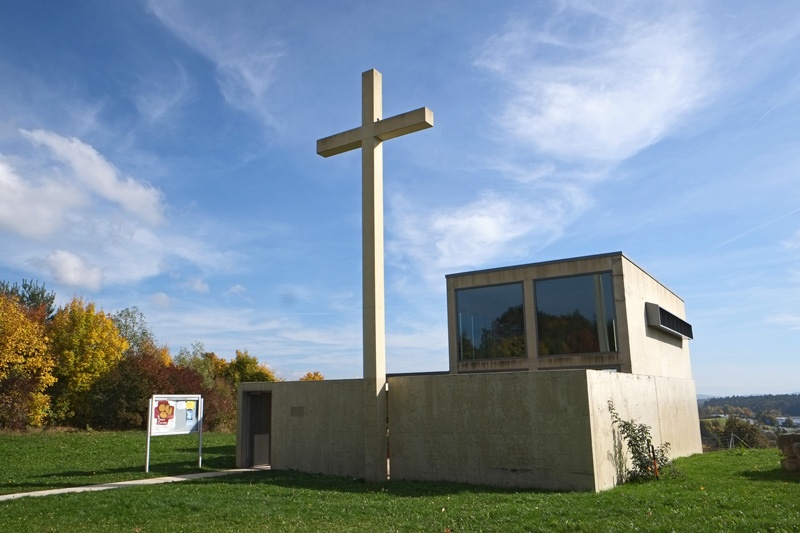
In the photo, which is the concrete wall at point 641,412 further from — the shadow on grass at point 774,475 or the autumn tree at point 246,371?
the autumn tree at point 246,371

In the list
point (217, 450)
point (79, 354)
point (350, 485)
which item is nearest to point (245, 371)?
point (79, 354)

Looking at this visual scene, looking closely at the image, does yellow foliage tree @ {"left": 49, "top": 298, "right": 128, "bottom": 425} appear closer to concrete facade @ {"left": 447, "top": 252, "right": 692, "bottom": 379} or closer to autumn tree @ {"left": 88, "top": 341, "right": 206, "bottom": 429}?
autumn tree @ {"left": 88, "top": 341, "right": 206, "bottom": 429}

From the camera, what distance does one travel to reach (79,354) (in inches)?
1494

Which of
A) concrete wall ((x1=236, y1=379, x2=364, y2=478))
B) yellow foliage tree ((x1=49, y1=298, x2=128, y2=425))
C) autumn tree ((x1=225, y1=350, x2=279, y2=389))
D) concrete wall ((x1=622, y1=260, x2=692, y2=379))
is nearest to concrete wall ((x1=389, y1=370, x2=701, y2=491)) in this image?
concrete wall ((x1=236, y1=379, x2=364, y2=478))

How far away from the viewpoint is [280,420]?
18031 mm

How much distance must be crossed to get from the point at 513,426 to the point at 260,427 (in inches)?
362

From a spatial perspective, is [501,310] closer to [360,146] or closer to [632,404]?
[632,404]

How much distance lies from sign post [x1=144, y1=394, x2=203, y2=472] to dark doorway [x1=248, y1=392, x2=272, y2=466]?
155cm

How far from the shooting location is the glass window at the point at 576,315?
19.8 m

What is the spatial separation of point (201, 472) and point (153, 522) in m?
7.98

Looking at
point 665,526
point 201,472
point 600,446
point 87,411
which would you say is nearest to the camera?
point 665,526

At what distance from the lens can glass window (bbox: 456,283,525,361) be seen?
2145cm

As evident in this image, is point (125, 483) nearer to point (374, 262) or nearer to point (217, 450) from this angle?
point (374, 262)

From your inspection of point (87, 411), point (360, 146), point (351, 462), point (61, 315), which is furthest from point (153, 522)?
point (61, 315)
